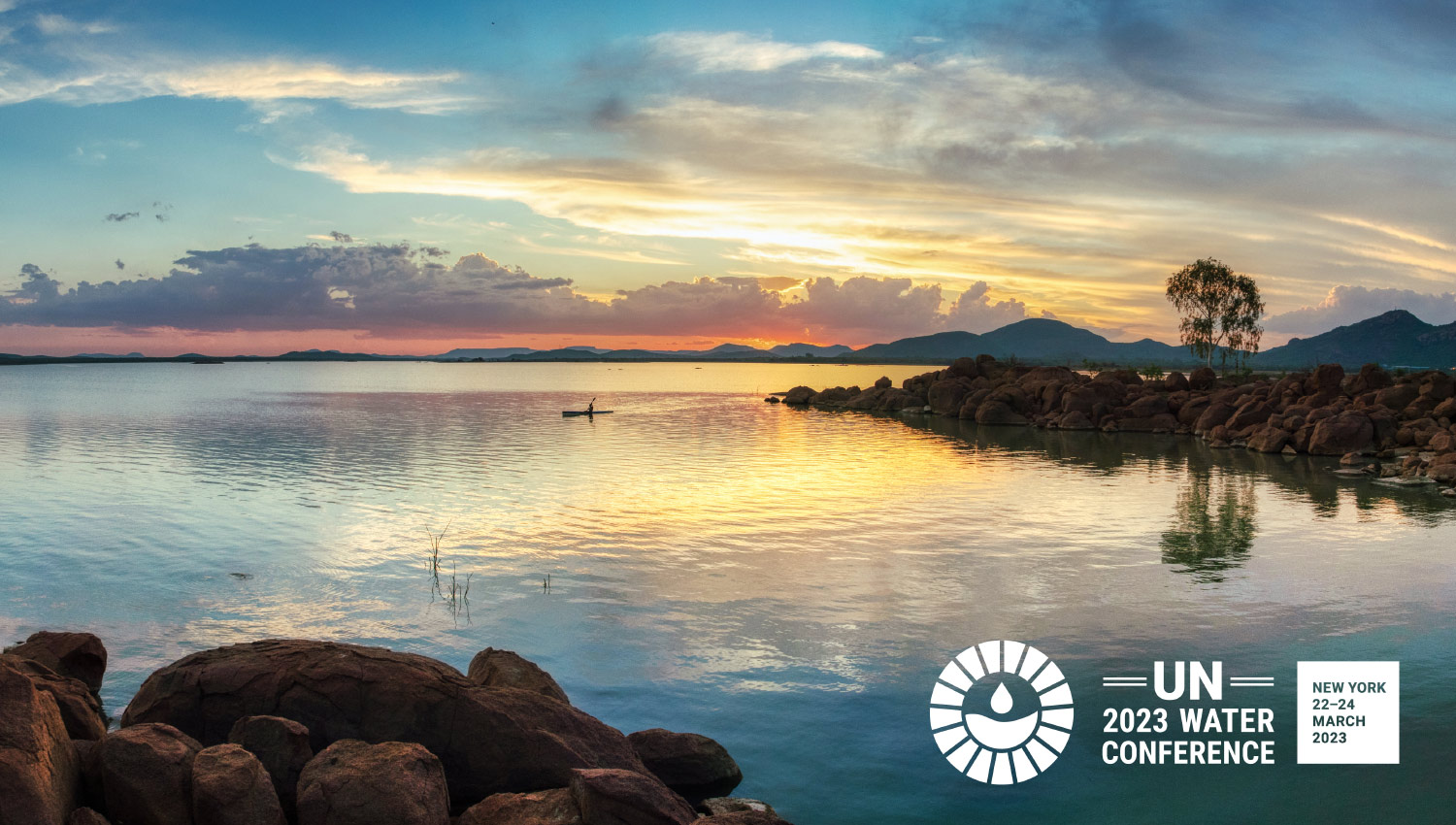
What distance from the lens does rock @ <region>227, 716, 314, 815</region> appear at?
7551 mm

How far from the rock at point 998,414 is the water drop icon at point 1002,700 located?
5230cm

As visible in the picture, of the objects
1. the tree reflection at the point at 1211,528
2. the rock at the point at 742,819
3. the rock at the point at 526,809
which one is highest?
the rock at the point at 526,809

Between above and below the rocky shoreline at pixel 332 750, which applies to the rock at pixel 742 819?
below

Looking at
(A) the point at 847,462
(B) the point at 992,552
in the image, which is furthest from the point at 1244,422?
(B) the point at 992,552

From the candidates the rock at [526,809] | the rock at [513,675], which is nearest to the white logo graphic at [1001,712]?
the rock at [513,675]

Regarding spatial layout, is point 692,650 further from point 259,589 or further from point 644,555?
point 259,589

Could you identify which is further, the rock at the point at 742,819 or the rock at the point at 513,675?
the rock at the point at 513,675

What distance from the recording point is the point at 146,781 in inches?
276

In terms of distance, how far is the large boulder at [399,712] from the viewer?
8.29 metres

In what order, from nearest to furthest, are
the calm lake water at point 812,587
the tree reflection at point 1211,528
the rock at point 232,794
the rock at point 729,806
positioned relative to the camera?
the rock at point 232,794
the rock at point 729,806
the calm lake water at point 812,587
the tree reflection at point 1211,528

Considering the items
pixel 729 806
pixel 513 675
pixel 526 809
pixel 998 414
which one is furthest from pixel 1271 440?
pixel 526 809

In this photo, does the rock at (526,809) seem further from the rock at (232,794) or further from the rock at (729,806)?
the rock at (729,806)

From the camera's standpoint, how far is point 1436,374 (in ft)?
164

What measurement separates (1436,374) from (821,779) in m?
55.0
